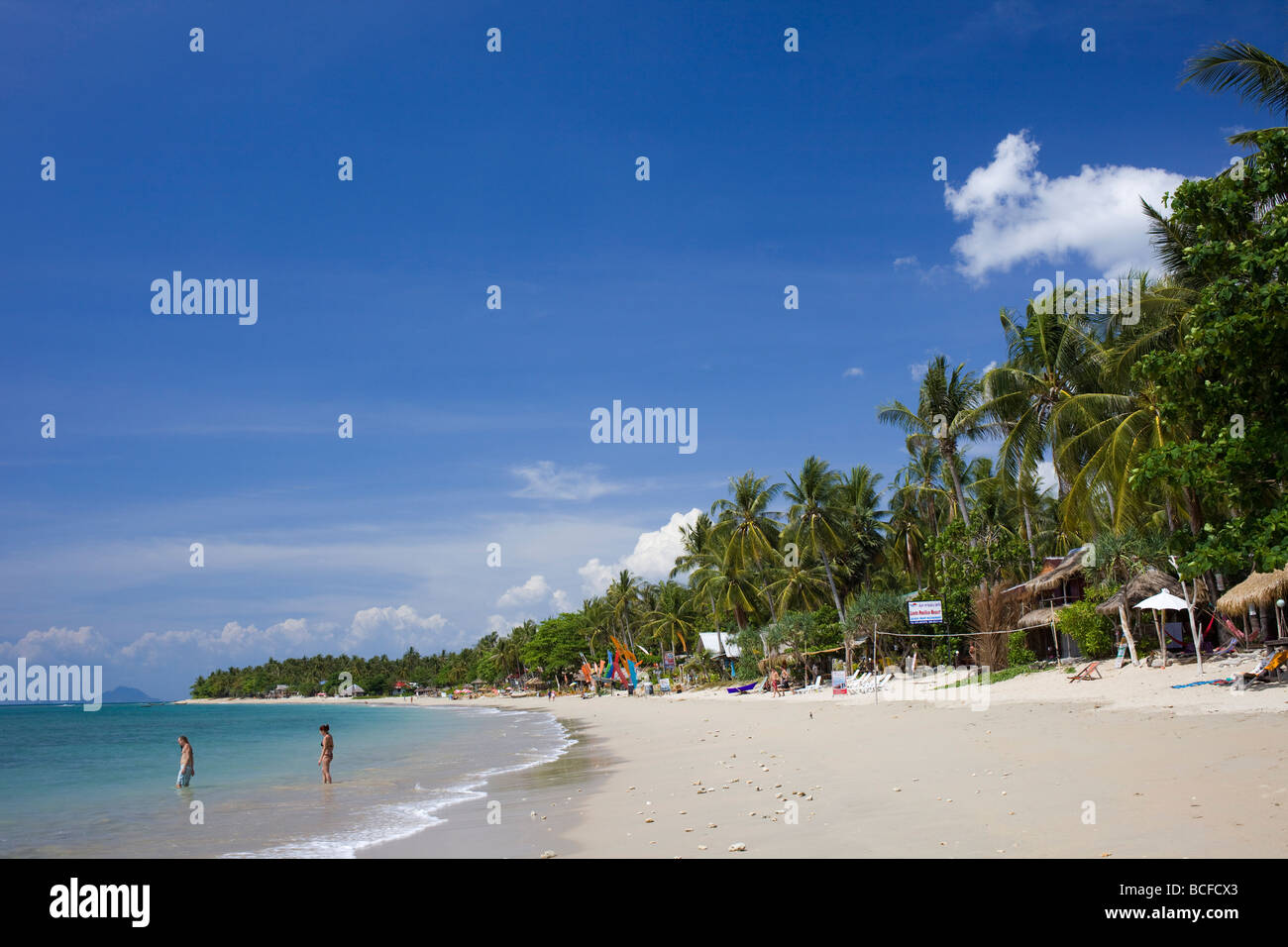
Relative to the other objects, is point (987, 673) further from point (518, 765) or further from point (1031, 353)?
point (518, 765)

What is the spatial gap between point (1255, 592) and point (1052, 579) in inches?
368

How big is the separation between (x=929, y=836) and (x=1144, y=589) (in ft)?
62.0

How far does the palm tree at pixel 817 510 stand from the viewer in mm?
43625

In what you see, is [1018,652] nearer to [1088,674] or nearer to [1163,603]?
[1088,674]

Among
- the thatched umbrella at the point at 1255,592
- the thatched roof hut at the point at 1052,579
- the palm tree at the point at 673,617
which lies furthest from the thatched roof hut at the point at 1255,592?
the palm tree at the point at 673,617

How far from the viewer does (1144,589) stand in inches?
874

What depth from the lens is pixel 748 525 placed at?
50.7 meters

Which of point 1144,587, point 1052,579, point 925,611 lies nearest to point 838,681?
point 925,611

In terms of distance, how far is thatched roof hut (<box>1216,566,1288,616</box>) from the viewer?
17.9m

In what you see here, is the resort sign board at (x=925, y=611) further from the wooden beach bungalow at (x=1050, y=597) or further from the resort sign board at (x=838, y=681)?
the resort sign board at (x=838, y=681)

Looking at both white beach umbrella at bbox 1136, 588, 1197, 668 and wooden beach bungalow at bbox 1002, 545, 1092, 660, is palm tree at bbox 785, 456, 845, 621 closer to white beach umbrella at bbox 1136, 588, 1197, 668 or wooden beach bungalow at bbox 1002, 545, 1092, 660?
wooden beach bungalow at bbox 1002, 545, 1092, 660

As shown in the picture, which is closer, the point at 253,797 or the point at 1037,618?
the point at 253,797

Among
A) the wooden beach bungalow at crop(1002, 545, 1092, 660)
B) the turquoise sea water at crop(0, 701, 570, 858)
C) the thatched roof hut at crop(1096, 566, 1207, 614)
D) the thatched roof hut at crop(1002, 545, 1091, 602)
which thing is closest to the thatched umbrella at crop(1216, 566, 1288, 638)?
the thatched roof hut at crop(1096, 566, 1207, 614)
